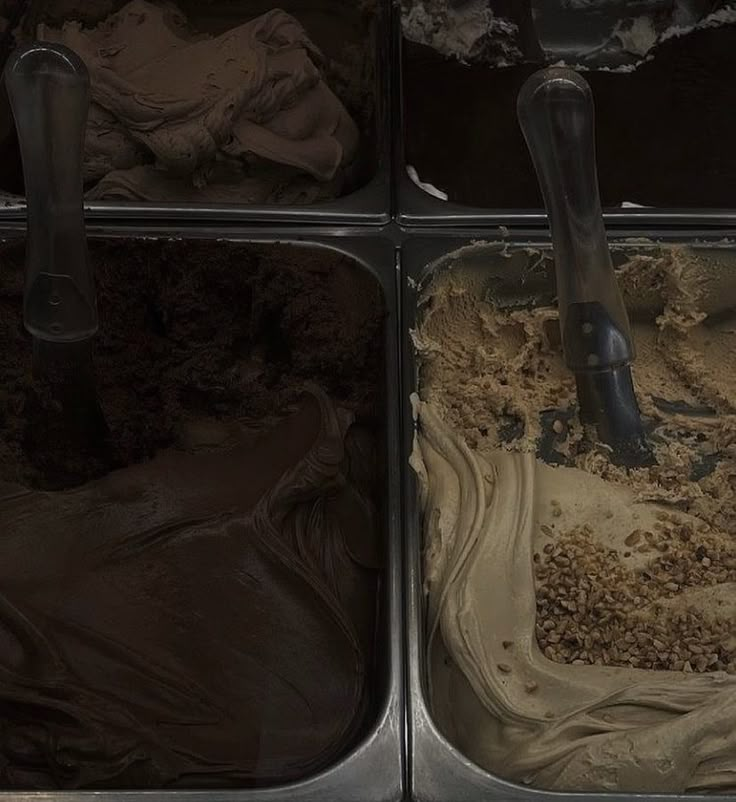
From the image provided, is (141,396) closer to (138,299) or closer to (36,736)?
(138,299)

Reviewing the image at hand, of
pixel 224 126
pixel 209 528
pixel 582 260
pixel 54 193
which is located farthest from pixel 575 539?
pixel 224 126

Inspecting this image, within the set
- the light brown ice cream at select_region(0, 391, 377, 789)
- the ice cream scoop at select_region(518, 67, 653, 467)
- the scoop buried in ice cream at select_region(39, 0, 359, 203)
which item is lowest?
the light brown ice cream at select_region(0, 391, 377, 789)

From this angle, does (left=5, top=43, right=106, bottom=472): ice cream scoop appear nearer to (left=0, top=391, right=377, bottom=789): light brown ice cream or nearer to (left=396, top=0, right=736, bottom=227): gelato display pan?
(left=0, top=391, right=377, bottom=789): light brown ice cream

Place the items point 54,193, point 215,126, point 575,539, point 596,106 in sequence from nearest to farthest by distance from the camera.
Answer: point 54,193
point 575,539
point 215,126
point 596,106

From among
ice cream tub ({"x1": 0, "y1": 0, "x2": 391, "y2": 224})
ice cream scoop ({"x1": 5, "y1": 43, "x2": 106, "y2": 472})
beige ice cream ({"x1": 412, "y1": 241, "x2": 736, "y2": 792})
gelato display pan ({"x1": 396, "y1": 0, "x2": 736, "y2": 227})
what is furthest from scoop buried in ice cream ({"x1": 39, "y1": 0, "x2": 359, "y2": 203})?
ice cream scoop ({"x1": 5, "y1": 43, "x2": 106, "y2": 472})

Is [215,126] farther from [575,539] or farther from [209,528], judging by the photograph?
[575,539]

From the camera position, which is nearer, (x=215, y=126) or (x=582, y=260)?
(x=582, y=260)

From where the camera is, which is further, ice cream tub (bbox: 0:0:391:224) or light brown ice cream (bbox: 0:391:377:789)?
ice cream tub (bbox: 0:0:391:224)

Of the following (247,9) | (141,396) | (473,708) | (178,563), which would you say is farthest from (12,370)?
(247,9)
